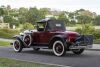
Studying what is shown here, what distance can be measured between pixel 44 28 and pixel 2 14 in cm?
5201

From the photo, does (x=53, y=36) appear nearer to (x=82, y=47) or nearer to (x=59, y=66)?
(x=82, y=47)

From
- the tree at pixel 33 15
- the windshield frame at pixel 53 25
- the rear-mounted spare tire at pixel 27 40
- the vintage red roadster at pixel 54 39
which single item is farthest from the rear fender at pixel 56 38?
the tree at pixel 33 15

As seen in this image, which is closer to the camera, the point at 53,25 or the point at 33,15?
the point at 53,25

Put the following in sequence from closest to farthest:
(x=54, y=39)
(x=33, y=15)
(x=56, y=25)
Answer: (x=54, y=39) < (x=56, y=25) < (x=33, y=15)

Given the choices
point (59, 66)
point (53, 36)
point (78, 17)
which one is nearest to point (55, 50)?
point (53, 36)

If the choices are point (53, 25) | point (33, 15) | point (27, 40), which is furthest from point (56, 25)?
point (33, 15)

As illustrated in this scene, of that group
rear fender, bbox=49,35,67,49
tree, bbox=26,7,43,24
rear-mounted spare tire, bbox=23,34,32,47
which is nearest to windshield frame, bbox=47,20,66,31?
rear fender, bbox=49,35,67,49

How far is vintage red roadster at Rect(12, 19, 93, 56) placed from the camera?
16.6 m

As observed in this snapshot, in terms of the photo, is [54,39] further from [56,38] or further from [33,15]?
[33,15]

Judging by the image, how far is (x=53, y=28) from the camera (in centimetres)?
1811

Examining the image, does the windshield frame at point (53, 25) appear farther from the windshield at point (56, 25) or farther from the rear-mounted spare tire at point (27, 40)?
the rear-mounted spare tire at point (27, 40)

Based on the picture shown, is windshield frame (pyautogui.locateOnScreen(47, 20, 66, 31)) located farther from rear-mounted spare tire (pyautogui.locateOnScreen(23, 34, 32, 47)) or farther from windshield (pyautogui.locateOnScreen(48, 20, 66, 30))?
rear-mounted spare tire (pyautogui.locateOnScreen(23, 34, 32, 47))

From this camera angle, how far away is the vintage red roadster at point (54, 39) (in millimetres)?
16594

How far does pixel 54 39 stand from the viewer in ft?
56.6
